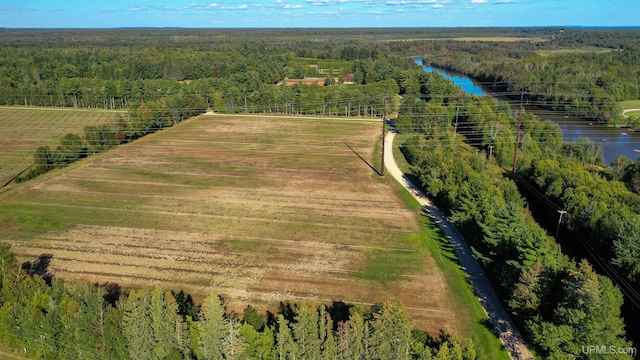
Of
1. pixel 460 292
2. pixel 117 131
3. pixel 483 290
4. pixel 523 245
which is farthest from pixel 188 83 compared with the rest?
pixel 523 245

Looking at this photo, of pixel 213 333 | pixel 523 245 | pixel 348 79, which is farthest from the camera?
pixel 348 79

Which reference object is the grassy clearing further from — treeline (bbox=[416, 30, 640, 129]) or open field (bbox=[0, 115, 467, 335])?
treeline (bbox=[416, 30, 640, 129])

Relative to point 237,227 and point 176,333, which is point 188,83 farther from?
point 176,333

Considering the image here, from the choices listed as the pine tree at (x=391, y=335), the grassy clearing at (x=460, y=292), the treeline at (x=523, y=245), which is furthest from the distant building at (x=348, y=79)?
the pine tree at (x=391, y=335)

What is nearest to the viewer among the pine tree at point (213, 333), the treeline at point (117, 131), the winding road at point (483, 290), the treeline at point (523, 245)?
the pine tree at point (213, 333)

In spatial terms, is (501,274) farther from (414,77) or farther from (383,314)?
(414,77)

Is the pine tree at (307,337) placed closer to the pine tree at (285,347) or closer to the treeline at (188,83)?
the pine tree at (285,347)

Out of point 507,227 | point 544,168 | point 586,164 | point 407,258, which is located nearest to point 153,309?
point 407,258
